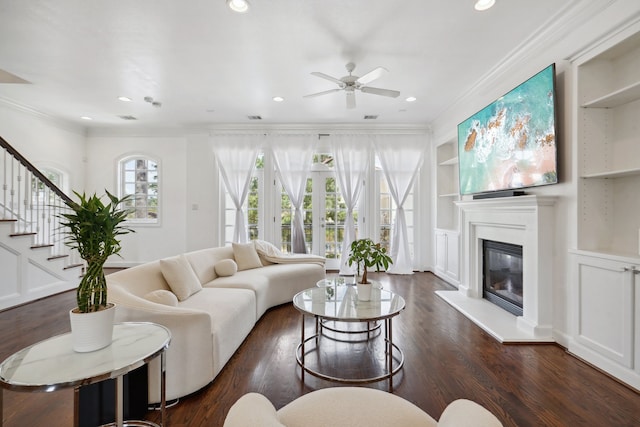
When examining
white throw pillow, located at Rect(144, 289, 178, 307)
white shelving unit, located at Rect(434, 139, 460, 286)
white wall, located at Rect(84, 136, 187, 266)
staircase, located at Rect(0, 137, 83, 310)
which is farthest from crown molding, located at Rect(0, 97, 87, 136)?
white shelving unit, located at Rect(434, 139, 460, 286)

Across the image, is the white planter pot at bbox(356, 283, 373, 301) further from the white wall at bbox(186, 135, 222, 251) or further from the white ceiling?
the white wall at bbox(186, 135, 222, 251)

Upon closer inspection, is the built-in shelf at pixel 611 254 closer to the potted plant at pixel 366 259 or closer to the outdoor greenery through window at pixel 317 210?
the potted plant at pixel 366 259

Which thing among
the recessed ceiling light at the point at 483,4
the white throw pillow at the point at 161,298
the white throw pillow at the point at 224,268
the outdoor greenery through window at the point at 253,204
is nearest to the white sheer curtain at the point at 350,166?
the outdoor greenery through window at the point at 253,204

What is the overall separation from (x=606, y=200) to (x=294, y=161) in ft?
14.4

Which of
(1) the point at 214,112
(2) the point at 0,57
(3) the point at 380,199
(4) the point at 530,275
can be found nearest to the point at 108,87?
(2) the point at 0,57

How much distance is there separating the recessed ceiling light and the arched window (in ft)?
19.4

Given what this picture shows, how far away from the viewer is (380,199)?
573cm

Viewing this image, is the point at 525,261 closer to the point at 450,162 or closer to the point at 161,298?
the point at 450,162

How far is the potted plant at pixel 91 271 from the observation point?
1289 millimetres

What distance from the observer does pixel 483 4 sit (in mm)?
2311

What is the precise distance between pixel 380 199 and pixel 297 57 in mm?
3310

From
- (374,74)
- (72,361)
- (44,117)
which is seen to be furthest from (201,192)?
(72,361)

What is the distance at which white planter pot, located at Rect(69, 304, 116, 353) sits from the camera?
1.28m

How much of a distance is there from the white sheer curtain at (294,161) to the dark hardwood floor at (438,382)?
2.91 meters
